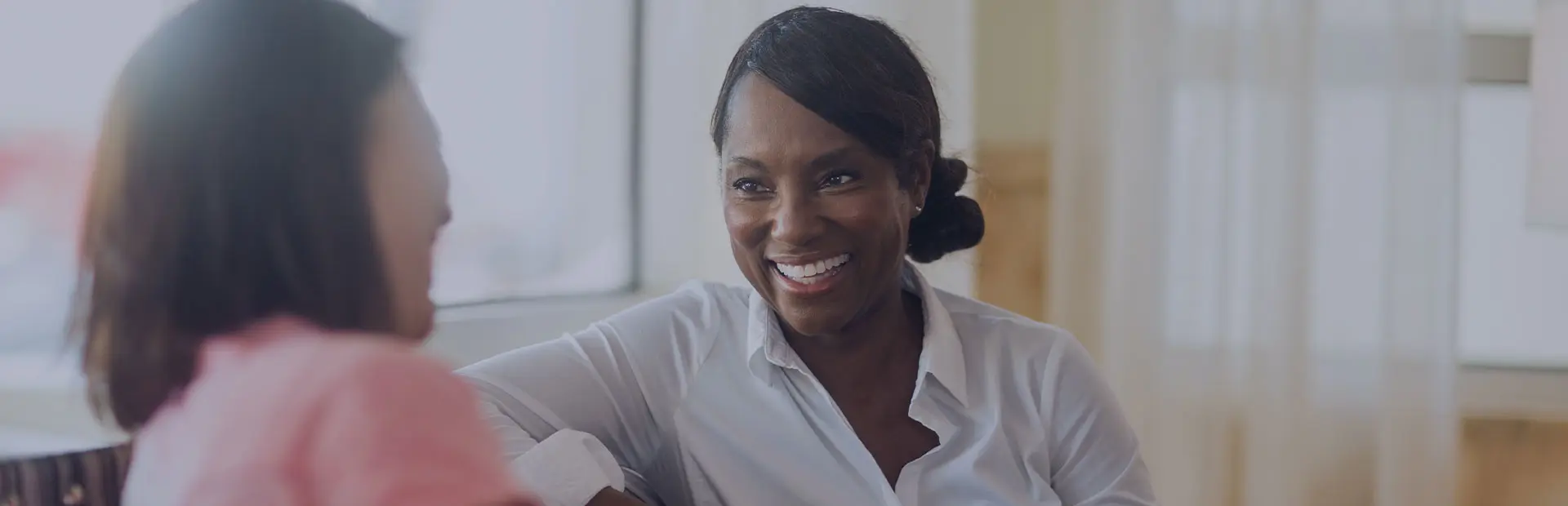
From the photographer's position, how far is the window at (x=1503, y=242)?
2156 mm

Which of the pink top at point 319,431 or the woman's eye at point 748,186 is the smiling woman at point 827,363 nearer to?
the woman's eye at point 748,186

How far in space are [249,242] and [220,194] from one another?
20 mm

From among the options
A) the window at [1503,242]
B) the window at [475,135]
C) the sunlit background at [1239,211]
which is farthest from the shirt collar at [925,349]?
the window at [1503,242]

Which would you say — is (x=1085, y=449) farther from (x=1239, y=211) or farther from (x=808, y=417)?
(x=1239, y=211)

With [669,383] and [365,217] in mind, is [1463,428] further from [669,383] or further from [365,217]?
[365,217]

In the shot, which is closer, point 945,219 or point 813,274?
point 813,274

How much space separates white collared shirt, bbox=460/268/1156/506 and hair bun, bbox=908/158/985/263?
0.11m

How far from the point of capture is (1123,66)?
2047 mm

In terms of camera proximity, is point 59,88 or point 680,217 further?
point 680,217

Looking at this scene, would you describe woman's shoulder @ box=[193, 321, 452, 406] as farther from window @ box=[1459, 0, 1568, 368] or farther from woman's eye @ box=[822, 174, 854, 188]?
window @ box=[1459, 0, 1568, 368]

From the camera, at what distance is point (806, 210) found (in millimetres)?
1085

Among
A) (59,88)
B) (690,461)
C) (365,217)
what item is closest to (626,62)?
(690,461)

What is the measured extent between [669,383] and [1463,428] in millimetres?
1593

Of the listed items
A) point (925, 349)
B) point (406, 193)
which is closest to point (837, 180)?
point (925, 349)
